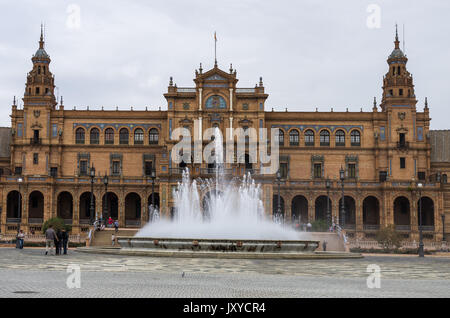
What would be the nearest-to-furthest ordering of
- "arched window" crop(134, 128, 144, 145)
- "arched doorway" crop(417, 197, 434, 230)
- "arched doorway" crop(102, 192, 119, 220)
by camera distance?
"arched doorway" crop(417, 197, 434, 230)
"arched doorway" crop(102, 192, 119, 220)
"arched window" crop(134, 128, 144, 145)

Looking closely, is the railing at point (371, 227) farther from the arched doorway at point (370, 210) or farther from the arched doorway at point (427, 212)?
the arched doorway at point (427, 212)

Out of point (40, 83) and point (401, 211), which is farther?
point (40, 83)

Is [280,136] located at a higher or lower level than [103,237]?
higher

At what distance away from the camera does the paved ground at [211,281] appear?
15102 millimetres

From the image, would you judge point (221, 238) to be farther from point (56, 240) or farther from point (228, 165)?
point (228, 165)

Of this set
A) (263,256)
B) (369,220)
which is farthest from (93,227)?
(369,220)

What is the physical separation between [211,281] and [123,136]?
5876 cm

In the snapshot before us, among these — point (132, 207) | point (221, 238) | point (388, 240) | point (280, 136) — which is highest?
point (280, 136)

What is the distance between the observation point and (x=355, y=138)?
73.9m

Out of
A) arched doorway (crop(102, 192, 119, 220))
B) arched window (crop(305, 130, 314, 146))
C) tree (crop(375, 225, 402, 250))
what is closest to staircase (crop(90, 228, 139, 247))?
tree (crop(375, 225, 402, 250))

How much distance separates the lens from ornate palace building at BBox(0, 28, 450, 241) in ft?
226

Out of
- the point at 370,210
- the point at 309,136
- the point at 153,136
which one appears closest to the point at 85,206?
the point at 153,136

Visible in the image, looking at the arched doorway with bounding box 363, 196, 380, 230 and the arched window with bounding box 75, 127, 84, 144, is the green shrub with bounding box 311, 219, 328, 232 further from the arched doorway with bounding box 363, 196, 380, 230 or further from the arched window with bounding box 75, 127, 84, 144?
the arched window with bounding box 75, 127, 84, 144

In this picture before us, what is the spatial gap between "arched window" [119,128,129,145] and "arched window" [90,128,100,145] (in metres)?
2.86
